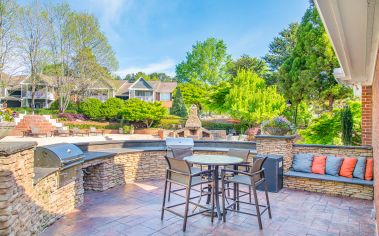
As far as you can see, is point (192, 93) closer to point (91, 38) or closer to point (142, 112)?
point (142, 112)

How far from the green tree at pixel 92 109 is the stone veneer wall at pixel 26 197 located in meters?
19.4

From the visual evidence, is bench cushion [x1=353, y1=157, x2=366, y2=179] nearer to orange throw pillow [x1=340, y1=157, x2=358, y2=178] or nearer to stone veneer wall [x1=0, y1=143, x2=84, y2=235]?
orange throw pillow [x1=340, y1=157, x2=358, y2=178]

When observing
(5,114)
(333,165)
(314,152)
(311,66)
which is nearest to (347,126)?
(314,152)

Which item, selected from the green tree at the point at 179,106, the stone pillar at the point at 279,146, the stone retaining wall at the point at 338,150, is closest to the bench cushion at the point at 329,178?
the stone pillar at the point at 279,146

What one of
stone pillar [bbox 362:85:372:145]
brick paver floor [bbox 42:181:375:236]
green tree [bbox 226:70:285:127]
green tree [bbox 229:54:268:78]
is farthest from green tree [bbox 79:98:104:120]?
stone pillar [bbox 362:85:372:145]

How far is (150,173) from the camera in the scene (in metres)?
6.30

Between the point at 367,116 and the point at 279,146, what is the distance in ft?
7.19

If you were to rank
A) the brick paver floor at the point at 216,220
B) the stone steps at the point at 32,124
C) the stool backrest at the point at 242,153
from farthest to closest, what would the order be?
the stone steps at the point at 32,124 < the stool backrest at the point at 242,153 < the brick paver floor at the point at 216,220

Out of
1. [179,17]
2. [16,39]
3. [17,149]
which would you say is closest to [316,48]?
[179,17]

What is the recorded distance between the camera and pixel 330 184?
16.9 feet

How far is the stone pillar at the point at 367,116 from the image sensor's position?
19.1 feet

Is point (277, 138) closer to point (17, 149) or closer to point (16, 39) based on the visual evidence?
point (17, 149)

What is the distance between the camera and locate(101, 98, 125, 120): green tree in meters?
22.2

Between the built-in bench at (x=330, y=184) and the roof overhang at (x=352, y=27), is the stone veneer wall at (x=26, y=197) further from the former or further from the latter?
the built-in bench at (x=330, y=184)
